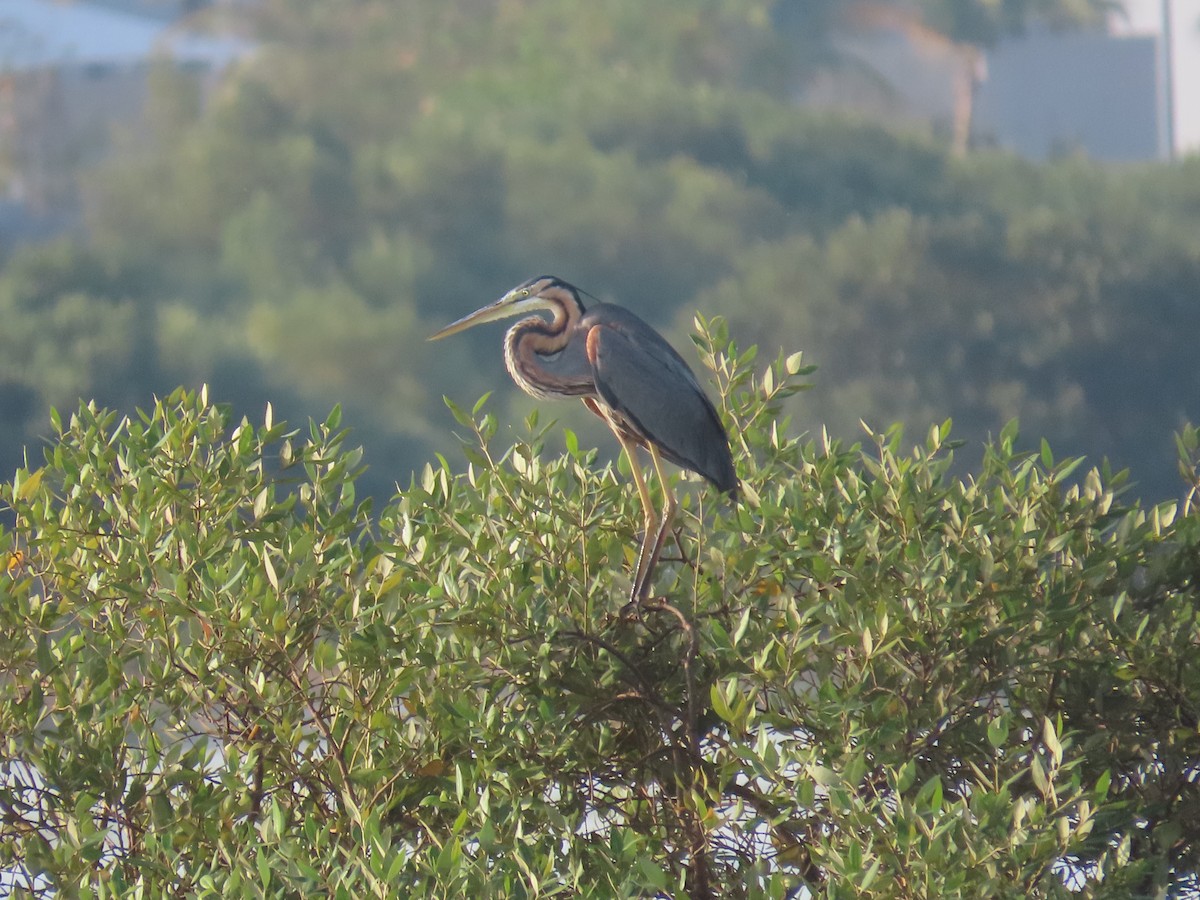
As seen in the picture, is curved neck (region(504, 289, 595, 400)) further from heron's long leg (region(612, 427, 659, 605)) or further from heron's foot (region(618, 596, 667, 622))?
heron's foot (region(618, 596, 667, 622))

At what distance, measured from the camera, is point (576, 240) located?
2450cm

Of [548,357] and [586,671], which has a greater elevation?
[548,357]

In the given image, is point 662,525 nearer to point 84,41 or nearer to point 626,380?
point 626,380

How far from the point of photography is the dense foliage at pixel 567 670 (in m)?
1.99

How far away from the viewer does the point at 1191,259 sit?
79.9 ft

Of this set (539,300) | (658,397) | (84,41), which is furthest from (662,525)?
(84,41)

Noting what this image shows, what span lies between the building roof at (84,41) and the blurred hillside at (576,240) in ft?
4.45

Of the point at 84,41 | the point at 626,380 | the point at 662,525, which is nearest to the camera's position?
the point at 662,525

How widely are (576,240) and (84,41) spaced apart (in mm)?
12887

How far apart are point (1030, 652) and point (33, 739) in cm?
131

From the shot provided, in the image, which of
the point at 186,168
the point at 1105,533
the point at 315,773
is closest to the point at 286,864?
the point at 315,773

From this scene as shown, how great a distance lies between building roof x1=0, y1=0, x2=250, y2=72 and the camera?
29.8 metres

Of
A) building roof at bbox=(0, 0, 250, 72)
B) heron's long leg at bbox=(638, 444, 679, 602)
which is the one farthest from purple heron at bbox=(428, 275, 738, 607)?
building roof at bbox=(0, 0, 250, 72)

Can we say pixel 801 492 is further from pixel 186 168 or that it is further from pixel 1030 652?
pixel 186 168
